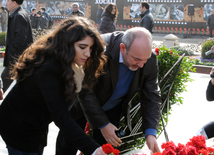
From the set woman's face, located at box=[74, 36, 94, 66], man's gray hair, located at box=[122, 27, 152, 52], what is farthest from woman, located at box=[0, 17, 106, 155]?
man's gray hair, located at box=[122, 27, 152, 52]

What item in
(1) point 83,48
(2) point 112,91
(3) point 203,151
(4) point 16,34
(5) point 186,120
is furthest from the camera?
(5) point 186,120

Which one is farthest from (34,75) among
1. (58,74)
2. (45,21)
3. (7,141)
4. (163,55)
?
(45,21)

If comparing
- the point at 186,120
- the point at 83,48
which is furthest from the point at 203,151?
the point at 186,120

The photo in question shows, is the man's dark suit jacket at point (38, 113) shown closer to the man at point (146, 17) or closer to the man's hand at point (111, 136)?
the man's hand at point (111, 136)

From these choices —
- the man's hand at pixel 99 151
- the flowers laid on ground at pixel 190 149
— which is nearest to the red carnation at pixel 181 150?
the flowers laid on ground at pixel 190 149

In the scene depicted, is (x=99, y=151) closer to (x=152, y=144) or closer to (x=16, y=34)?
(x=152, y=144)

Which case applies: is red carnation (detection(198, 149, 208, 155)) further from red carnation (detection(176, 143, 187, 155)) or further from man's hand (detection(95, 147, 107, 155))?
man's hand (detection(95, 147, 107, 155))

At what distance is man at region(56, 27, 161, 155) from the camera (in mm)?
2082

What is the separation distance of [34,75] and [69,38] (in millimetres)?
302

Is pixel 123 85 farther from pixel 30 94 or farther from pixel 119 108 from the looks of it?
pixel 30 94

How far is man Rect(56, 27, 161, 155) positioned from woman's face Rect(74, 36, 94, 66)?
370 millimetres

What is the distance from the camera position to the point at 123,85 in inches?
93.5

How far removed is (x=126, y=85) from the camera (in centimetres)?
239

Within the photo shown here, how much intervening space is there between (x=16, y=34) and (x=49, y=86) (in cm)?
327
